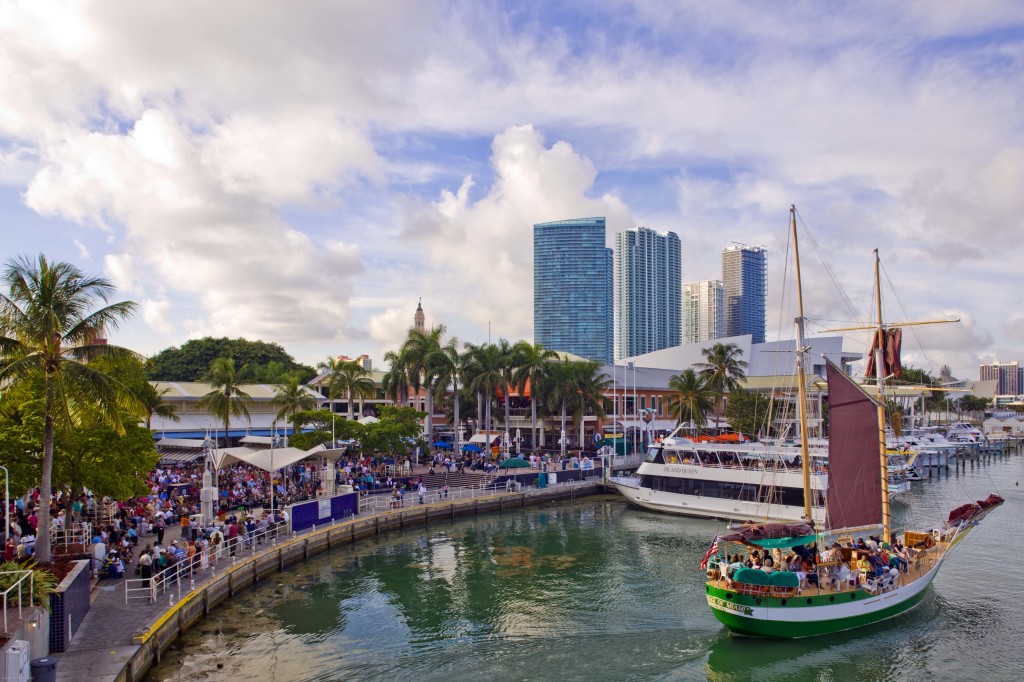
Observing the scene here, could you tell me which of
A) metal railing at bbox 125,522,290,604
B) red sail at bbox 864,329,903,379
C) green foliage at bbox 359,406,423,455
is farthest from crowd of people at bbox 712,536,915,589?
green foliage at bbox 359,406,423,455

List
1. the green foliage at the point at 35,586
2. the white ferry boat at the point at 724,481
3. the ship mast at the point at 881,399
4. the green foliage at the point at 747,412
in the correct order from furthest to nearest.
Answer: the green foliage at the point at 747,412
the white ferry boat at the point at 724,481
the ship mast at the point at 881,399
the green foliage at the point at 35,586

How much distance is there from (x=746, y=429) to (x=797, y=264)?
46018 mm

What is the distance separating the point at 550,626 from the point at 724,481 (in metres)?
26.6

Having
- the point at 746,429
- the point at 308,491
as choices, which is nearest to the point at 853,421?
the point at 308,491

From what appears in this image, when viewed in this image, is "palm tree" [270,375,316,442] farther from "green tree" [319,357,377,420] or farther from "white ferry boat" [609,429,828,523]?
"white ferry boat" [609,429,828,523]

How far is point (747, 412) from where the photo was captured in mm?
76000

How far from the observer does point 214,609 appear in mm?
26250

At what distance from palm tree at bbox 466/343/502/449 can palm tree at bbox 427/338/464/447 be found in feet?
3.79

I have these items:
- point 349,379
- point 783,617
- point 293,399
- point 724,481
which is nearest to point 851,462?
point 783,617

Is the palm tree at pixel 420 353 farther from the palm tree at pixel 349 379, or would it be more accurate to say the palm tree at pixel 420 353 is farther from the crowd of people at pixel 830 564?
the crowd of people at pixel 830 564

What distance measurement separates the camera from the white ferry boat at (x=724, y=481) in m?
45.0

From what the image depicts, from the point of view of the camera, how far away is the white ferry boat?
45.0 m

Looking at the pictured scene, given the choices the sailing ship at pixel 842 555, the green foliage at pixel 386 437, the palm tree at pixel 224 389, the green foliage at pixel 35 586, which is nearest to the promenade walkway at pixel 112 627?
the green foliage at pixel 35 586

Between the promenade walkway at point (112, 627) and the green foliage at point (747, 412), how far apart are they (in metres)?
59.4
